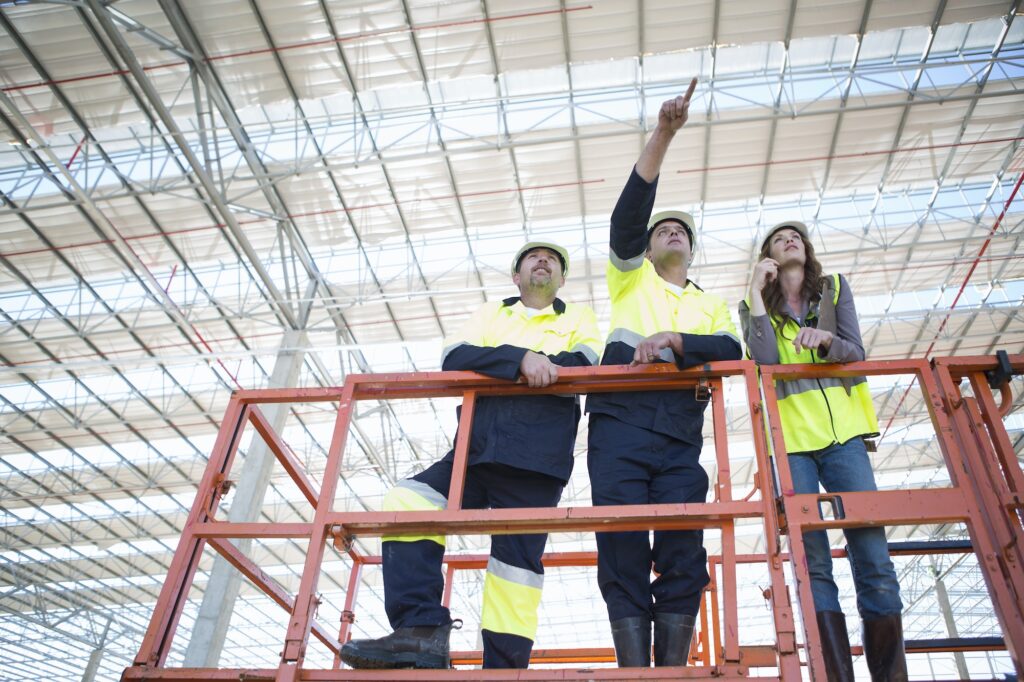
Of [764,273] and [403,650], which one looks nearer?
[403,650]

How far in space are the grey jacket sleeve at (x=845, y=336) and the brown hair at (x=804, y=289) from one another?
168 millimetres

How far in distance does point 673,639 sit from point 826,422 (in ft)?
4.17

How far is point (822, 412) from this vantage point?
356 cm

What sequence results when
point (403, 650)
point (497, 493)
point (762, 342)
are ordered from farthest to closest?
point (762, 342) → point (497, 493) → point (403, 650)

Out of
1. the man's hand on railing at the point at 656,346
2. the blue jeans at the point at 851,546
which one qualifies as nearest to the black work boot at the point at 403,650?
the man's hand on railing at the point at 656,346

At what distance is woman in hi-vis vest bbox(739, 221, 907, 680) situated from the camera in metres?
3.18

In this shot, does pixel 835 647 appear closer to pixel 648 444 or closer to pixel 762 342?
pixel 648 444

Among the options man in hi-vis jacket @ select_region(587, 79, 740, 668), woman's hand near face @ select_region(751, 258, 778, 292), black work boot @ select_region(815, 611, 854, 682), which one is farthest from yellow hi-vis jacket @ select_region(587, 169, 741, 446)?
black work boot @ select_region(815, 611, 854, 682)

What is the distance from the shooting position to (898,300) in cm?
1848

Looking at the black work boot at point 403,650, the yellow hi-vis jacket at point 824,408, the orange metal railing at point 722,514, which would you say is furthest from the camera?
the yellow hi-vis jacket at point 824,408

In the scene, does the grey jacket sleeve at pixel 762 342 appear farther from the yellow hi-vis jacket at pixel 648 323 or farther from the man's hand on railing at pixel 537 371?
the man's hand on railing at pixel 537 371

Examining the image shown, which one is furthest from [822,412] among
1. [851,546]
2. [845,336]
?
[851,546]

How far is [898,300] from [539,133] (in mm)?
10289

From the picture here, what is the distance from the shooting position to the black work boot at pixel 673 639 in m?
2.99
